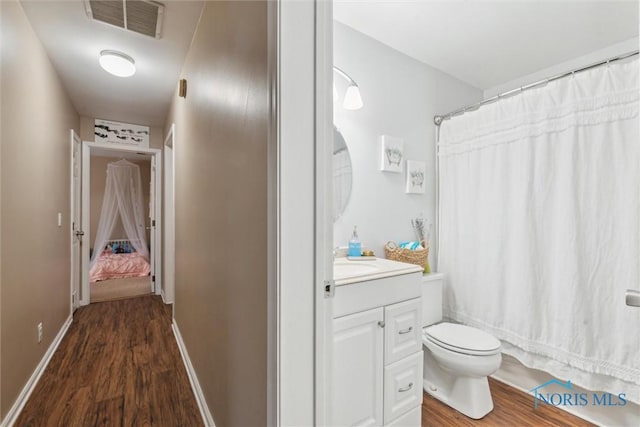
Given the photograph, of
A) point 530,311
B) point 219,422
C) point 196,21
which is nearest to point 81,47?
point 196,21

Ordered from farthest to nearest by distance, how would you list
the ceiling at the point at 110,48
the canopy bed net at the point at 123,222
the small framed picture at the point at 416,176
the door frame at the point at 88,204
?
the canopy bed net at the point at 123,222 < the door frame at the point at 88,204 < the small framed picture at the point at 416,176 < the ceiling at the point at 110,48

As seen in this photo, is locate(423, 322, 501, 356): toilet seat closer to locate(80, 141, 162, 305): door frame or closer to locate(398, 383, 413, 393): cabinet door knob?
locate(398, 383, 413, 393): cabinet door knob

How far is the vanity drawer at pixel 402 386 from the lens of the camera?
5.05 ft

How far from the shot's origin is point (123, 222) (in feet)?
19.6

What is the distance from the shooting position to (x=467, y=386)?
72.5 inches

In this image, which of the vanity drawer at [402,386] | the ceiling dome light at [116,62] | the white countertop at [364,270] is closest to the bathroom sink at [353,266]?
the white countertop at [364,270]

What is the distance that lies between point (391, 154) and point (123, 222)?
574cm

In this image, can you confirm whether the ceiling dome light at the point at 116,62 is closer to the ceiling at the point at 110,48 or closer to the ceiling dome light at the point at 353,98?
the ceiling at the point at 110,48

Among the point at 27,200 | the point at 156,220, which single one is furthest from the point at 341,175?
the point at 156,220

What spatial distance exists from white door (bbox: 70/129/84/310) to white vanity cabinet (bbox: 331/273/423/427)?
11.2 feet

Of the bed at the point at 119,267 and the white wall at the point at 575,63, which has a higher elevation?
the white wall at the point at 575,63

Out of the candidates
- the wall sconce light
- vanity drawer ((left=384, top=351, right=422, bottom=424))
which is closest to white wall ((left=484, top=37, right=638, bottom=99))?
the wall sconce light

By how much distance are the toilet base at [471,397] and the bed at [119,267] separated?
5212mm

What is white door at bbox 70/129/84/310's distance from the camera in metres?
3.35
